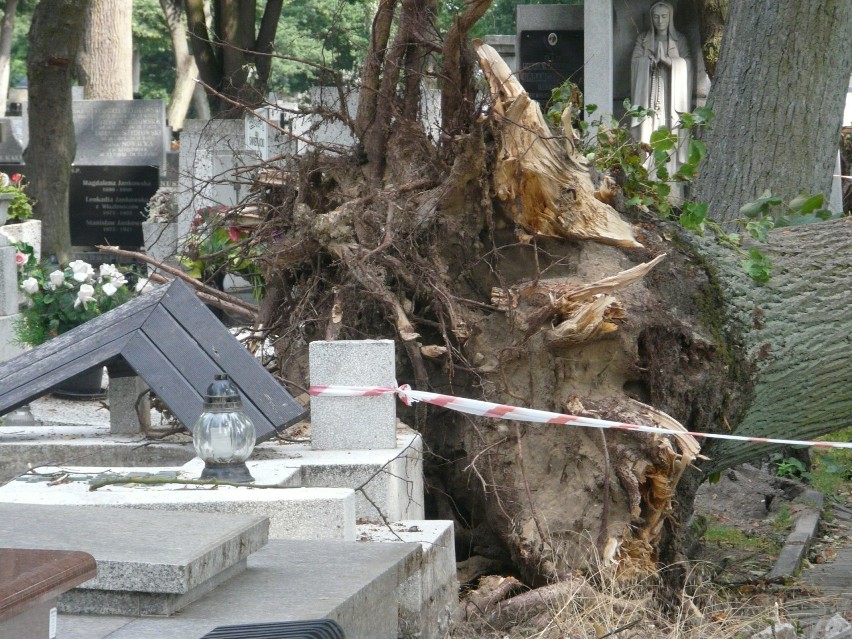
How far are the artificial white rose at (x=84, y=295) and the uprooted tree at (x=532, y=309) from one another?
11.2ft

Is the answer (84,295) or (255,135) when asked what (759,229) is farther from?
(255,135)

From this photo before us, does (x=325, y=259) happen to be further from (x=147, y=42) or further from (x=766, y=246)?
(x=147, y=42)

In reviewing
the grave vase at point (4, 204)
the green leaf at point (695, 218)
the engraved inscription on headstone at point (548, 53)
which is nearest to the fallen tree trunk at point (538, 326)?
the green leaf at point (695, 218)

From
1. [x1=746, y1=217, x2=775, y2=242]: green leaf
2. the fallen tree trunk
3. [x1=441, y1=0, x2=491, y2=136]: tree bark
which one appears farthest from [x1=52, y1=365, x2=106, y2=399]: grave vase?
[x1=746, y1=217, x2=775, y2=242]: green leaf

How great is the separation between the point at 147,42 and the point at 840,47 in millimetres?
43622

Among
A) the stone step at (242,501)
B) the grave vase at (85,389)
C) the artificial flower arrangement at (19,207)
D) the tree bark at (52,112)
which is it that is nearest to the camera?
the stone step at (242,501)

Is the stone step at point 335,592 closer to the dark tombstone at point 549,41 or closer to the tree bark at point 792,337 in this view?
the tree bark at point 792,337

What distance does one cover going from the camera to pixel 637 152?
23.3ft

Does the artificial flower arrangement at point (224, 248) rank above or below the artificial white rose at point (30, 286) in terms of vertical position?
above

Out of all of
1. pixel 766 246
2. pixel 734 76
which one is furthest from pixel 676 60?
pixel 766 246

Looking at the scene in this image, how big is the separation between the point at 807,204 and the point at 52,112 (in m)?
8.43

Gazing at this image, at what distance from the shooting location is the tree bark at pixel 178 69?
34.5m

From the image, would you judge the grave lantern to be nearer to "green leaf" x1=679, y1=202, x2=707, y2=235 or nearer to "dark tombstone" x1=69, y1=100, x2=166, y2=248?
"green leaf" x1=679, y1=202, x2=707, y2=235

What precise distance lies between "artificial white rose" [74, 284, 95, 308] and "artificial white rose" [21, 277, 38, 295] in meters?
0.39
